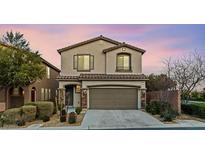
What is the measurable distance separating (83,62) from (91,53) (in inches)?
40.3

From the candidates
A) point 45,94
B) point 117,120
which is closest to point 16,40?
point 45,94

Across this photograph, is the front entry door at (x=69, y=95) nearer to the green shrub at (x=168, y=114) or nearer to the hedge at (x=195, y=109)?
the green shrub at (x=168, y=114)

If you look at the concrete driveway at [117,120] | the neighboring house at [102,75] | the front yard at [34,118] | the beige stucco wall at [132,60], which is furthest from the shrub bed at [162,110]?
the front yard at [34,118]

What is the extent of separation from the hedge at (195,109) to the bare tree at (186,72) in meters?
2.21

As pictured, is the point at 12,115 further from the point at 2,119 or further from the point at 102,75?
the point at 102,75

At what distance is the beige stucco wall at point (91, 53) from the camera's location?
72.2 ft

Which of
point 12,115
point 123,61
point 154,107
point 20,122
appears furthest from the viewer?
point 123,61

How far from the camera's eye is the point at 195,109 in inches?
706

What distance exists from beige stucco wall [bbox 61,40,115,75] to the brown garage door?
2.06 m

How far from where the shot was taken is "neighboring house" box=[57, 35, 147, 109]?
20781mm

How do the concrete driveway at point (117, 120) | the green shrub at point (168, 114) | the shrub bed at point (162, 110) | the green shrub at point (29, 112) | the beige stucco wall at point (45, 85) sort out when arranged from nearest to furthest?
the concrete driveway at point (117, 120) < the green shrub at point (29, 112) < the green shrub at point (168, 114) < the shrub bed at point (162, 110) < the beige stucco wall at point (45, 85)

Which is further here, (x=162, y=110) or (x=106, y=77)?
(x=106, y=77)

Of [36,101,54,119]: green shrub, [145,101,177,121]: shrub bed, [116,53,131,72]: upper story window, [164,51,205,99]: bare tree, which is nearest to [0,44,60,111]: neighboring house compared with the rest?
[36,101,54,119]: green shrub

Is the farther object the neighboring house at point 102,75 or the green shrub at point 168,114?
the neighboring house at point 102,75
